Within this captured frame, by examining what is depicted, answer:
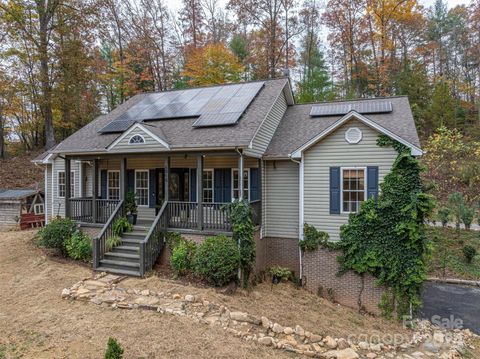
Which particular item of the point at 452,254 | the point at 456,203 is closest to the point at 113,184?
the point at 452,254

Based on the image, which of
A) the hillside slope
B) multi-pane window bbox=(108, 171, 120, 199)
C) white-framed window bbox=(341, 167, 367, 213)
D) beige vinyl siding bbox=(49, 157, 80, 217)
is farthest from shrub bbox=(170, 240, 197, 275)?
the hillside slope

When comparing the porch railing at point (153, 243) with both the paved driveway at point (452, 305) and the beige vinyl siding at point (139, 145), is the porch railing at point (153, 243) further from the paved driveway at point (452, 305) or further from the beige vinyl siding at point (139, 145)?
the paved driveway at point (452, 305)

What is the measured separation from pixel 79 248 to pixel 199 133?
18.5 ft

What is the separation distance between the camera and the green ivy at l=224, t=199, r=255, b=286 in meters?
9.10

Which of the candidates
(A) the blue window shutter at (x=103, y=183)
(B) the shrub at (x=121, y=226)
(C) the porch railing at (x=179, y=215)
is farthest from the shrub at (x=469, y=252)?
(A) the blue window shutter at (x=103, y=183)

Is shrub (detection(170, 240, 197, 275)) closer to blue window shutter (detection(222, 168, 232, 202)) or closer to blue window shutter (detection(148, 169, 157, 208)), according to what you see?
blue window shutter (detection(222, 168, 232, 202))

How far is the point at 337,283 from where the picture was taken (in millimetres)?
9820

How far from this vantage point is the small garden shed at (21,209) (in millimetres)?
15828

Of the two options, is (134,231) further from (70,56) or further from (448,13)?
(448,13)

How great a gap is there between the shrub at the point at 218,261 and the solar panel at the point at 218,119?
413 centimetres

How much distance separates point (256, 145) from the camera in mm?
10266

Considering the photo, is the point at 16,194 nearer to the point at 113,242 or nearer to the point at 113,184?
the point at 113,184

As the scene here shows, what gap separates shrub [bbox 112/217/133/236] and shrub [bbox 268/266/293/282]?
17.0 ft

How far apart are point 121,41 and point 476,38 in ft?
98.4
